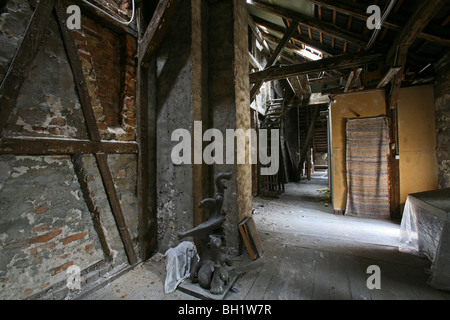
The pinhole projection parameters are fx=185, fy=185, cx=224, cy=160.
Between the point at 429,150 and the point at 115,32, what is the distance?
611cm

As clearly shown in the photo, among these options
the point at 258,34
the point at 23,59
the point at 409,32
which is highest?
the point at 258,34

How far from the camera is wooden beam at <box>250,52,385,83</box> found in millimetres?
3480

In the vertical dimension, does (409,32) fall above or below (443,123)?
above

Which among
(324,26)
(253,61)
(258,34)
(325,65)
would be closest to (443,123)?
(325,65)

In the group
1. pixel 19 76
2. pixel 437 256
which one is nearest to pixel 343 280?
pixel 437 256

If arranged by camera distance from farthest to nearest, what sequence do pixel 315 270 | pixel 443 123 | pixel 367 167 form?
pixel 367 167, pixel 443 123, pixel 315 270

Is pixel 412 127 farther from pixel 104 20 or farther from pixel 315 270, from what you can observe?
pixel 104 20

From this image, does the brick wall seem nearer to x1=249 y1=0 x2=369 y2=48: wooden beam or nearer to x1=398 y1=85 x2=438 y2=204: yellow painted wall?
x1=249 y1=0 x2=369 y2=48: wooden beam

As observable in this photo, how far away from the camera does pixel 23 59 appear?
1.67 metres

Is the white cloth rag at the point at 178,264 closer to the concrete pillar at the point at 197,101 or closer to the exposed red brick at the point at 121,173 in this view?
the concrete pillar at the point at 197,101

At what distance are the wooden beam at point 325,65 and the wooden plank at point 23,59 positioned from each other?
3588 mm

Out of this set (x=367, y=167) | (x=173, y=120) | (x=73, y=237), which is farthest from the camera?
(x=367, y=167)

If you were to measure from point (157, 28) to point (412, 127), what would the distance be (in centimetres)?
521

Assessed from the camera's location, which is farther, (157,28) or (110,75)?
(110,75)
